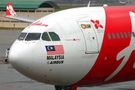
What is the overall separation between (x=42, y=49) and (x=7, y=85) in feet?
32.2

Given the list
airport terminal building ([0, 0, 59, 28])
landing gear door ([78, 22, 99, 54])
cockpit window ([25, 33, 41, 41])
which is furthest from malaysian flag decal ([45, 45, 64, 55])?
airport terminal building ([0, 0, 59, 28])

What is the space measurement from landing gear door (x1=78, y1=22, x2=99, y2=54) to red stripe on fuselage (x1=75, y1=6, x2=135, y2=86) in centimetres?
42

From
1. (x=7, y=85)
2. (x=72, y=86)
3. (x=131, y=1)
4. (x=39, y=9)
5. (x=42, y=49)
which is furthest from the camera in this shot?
(x=39, y=9)

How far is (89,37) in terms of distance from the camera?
902 inches

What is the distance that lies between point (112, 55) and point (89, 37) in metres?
1.35

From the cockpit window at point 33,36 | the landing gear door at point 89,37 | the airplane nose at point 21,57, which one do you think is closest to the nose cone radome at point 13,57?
the airplane nose at point 21,57

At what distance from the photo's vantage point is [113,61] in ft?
77.6

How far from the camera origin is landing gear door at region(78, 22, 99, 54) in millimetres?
22766

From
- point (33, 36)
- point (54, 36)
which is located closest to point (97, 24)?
point (54, 36)

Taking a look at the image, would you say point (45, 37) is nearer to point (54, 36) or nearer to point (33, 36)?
point (54, 36)

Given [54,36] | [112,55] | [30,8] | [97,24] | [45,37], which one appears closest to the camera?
[45,37]

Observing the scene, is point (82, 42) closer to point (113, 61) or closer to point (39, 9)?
point (113, 61)

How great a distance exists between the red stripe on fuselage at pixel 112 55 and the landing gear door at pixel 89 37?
0.42 metres

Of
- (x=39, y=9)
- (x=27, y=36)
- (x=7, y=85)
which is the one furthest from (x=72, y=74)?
(x=39, y=9)
